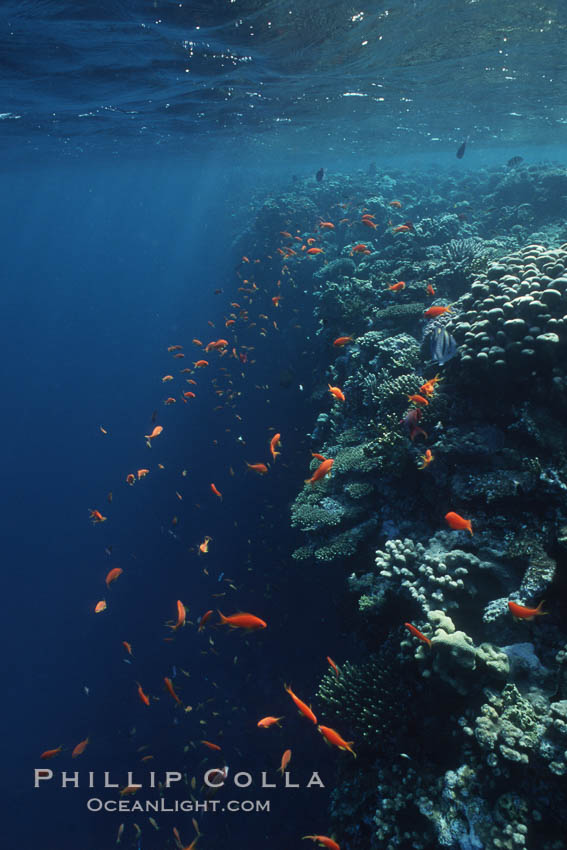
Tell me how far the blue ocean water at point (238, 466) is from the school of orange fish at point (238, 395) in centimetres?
41

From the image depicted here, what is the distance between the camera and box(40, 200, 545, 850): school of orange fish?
4941 millimetres

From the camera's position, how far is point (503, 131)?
38.2 metres

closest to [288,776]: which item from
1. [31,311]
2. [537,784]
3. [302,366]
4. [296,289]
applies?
[537,784]

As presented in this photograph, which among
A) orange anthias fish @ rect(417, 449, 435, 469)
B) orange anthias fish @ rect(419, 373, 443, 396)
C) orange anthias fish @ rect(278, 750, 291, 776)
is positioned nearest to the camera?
orange anthias fish @ rect(278, 750, 291, 776)

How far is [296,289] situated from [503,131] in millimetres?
33658

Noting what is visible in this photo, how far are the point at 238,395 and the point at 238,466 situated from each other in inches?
143

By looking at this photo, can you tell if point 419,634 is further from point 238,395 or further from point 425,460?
point 238,395

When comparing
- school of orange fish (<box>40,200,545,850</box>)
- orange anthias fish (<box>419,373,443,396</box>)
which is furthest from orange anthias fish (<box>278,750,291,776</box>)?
orange anthias fish (<box>419,373,443,396</box>)

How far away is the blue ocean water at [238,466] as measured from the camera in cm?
1001

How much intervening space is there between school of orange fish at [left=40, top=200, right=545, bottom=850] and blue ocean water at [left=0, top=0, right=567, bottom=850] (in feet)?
1.34

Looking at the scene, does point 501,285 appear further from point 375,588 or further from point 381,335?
point 375,588

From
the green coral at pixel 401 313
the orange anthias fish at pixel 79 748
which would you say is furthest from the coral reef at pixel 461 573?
the orange anthias fish at pixel 79 748

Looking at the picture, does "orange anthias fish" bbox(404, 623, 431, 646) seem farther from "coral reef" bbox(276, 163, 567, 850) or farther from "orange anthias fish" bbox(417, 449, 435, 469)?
"orange anthias fish" bbox(417, 449, 435, 469)

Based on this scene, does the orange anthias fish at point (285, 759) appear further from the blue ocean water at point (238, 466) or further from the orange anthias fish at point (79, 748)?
the orange anthias fish at point (79, 748)
